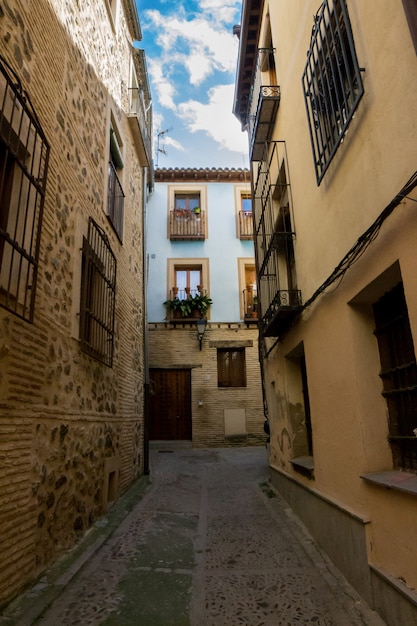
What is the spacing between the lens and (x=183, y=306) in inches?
573

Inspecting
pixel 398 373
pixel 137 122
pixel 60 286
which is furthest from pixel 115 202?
pixel 398 373

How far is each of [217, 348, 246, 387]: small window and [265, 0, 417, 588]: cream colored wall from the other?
901 centimetres

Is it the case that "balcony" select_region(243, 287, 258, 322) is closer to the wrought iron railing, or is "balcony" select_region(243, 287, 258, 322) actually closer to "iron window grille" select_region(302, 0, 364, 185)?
the wrought iron railing

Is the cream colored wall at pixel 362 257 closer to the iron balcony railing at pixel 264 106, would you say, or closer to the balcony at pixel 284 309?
the balcony at pixel 284 309

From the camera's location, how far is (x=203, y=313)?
47.9 ft

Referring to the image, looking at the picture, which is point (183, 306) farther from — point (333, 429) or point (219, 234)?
point (333, 429)

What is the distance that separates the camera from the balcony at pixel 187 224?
15586 millimetres

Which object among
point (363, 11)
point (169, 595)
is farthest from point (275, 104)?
point (169, 595)

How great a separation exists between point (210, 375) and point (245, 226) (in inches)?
235

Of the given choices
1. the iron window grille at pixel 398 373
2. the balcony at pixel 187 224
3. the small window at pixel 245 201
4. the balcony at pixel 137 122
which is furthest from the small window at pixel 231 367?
the iron window grille at pixel 398 373

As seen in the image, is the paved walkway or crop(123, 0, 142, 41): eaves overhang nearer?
the paved walkway

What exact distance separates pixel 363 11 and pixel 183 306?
11.8 meters

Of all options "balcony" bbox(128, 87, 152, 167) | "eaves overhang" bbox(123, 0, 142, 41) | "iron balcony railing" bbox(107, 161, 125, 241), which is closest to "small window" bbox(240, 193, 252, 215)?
"balcony" bbox(128, 87, 152, 167)

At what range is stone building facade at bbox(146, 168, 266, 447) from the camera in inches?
539
